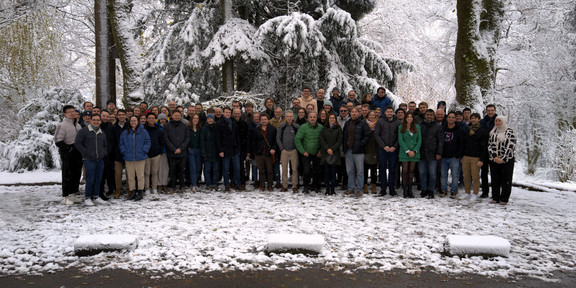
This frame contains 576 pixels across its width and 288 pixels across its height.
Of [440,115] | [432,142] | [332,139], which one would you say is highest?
[440,115]

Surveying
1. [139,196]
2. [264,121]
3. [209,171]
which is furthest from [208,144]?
[139,196]

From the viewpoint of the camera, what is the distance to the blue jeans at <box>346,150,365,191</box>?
8648 millimetres

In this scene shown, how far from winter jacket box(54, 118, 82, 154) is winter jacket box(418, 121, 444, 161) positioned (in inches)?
283

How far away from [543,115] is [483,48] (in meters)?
8.87

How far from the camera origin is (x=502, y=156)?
Answer: 7.64 m

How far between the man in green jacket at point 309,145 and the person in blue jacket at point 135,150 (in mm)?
3289

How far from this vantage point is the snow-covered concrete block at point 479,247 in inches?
188

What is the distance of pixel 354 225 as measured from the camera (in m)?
6.22

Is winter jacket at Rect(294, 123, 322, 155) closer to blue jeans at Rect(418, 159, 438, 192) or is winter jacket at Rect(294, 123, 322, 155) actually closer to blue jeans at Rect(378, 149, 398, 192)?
blue jeans at Rect(378, 149, 398, 192)

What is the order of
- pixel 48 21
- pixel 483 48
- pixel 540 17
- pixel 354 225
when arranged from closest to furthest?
pixel 354 225 → pixel 483 48 → pixel 48 21 → pixel 540 17

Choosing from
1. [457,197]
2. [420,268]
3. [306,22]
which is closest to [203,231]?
[420,268]

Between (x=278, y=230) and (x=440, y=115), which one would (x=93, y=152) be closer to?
(x=278, y=230)

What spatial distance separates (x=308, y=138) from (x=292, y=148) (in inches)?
19.8

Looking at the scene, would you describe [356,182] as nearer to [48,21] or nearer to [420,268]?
[420,268]
